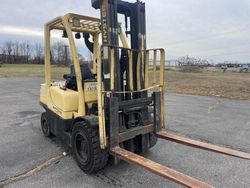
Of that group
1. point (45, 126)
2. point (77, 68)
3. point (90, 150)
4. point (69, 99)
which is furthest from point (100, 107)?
point (45, 126)

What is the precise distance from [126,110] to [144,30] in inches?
58.6

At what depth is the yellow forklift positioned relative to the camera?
3508mm

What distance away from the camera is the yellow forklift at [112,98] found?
11.5 feet

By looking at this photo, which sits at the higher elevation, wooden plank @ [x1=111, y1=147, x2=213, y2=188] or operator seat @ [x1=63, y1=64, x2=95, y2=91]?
operator seat @ [x1=63, y1=64, x2=95, y2=91]

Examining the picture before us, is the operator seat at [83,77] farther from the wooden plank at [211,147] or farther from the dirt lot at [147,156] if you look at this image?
the wooden plank at [211,147]

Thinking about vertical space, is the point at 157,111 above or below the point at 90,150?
above

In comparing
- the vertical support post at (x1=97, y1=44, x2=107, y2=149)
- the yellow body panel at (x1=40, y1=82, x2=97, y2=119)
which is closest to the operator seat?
the yellow body panel at (x1=40, y1=82, x2=97, y2=119)

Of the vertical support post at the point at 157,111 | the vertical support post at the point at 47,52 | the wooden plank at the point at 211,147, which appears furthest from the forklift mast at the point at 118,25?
the vertical support post at the point at 47,52

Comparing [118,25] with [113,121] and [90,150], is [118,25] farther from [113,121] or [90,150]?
[90,150]

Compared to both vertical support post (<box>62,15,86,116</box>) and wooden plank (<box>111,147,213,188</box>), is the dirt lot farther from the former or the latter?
vertical support post (<box>62,15,86,116</box>)

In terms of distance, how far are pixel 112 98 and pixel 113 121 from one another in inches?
14.4

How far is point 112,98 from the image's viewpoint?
136 inches

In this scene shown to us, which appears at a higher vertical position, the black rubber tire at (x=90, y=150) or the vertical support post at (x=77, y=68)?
the vertical support post at (x=77, y=68)

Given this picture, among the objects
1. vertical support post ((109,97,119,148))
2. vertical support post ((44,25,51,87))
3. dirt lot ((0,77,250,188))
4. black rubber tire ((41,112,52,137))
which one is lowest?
dirt lot ((0,77,250,188))
